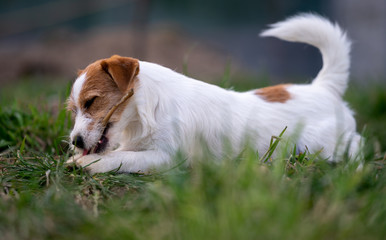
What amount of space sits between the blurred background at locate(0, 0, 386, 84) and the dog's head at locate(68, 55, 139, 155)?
6572mm

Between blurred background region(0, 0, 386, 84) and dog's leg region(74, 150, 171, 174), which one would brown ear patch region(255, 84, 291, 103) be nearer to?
dog's leg region(74, 150, 171, 174)

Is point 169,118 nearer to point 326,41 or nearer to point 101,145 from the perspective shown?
point 101,145

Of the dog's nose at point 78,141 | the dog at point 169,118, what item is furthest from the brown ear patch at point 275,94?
the dog's nose at point 78,141

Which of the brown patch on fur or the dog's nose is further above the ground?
the brown patch on fur

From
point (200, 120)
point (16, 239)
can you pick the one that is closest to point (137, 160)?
point (200, 120)

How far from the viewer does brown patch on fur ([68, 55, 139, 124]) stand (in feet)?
9.68

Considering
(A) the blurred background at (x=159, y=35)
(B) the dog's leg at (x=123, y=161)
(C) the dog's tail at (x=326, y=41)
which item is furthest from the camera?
(A) the blurred background at (x=159, y=35)

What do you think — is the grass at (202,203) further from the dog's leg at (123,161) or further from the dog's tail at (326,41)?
the dog's tail at (326,41)

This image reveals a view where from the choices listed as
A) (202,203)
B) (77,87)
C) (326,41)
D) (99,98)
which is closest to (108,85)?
(99,98)

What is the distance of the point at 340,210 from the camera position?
6.27 ft

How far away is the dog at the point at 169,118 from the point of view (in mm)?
2945

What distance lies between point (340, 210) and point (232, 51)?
10882 millimetres

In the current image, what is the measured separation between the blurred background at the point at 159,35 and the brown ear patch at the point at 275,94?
6122mm

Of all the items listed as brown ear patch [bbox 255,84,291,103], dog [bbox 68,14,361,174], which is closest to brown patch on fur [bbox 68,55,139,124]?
dog [bbox 68,14,361,174]
